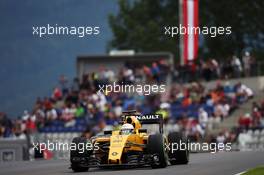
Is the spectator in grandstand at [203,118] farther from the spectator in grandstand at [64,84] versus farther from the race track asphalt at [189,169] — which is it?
Result: the race track asphalt at [189,169]

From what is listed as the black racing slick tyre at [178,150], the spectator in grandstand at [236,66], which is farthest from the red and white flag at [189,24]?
the black racing slick tyre at [178,150]

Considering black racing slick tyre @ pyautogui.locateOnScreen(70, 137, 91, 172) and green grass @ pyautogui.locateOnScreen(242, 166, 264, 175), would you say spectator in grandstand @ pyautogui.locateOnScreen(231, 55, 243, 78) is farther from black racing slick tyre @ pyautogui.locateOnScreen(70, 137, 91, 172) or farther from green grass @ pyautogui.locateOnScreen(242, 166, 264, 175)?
green grass @ pyautogui.locateOnScreen(242, 166, 264, 175)

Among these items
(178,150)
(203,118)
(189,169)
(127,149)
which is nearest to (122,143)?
(127,149)

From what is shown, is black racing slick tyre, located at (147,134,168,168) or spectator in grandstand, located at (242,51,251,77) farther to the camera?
spectator in grandstand, located at (242,51,251,77)

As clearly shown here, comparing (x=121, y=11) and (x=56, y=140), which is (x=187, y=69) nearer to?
(x=56, y=140)

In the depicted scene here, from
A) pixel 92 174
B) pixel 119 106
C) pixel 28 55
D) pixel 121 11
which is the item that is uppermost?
pixel 121 11

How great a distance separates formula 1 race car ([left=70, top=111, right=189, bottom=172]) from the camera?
77.8ft

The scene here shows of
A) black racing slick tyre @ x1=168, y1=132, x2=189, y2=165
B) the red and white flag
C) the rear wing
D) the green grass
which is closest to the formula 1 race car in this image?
black racing slick tyre @ x1=168, y1=132, x2=189, y2=165

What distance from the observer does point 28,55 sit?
5184 centimetres

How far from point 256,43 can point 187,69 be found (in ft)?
81.0

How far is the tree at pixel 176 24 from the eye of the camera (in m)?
61.3

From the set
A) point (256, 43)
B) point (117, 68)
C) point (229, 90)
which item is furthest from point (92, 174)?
point (256, 43)

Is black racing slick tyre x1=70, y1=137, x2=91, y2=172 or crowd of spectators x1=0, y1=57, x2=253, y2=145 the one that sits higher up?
crowd of spectators x1=0, y1=57, x2=253, y2=145

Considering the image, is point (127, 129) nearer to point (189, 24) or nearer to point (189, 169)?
point (189, 169)
